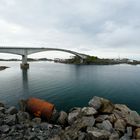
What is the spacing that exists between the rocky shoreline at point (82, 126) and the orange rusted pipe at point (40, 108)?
0.49m

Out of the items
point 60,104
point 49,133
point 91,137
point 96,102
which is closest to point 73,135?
point 91,137

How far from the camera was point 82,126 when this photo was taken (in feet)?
39.7

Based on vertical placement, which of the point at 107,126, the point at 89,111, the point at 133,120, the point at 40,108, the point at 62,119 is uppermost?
the point at 89,111

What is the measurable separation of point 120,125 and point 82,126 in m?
3.06

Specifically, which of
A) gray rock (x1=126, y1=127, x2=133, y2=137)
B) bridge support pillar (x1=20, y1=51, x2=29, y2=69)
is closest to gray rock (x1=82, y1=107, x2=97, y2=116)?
gray rock (x1=126, y1=127, x2=133, y2=137)

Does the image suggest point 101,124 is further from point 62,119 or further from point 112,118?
point 62,119

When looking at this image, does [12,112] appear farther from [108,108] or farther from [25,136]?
[108,108]

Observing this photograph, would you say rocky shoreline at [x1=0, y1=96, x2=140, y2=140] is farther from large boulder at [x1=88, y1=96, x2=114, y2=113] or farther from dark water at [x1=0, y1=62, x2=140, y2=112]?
dark water at [x1=0, y1=62, x2=140, y2=112]

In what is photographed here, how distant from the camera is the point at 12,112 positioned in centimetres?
1549

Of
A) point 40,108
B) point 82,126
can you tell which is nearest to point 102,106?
point 82,126

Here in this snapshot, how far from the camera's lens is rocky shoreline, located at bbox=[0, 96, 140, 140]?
36.2ft

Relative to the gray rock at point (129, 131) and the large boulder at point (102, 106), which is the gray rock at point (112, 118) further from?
the gray rock at point (129, 131)

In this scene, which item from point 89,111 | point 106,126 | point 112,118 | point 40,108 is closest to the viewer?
point 106,126

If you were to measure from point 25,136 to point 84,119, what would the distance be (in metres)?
4.77
